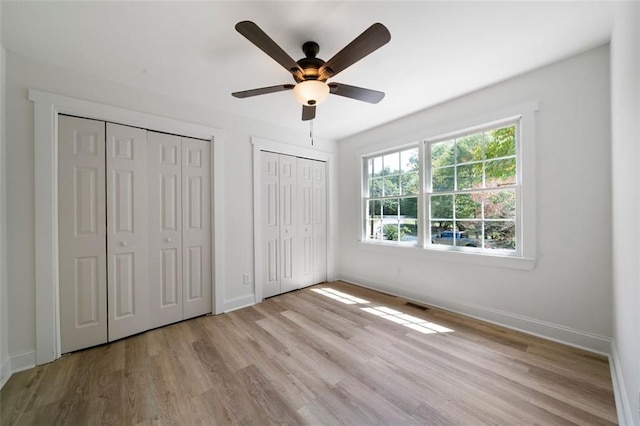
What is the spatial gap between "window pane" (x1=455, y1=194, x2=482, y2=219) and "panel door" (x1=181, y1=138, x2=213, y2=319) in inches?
121

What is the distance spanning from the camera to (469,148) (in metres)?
2.78

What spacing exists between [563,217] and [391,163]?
6.68 feet

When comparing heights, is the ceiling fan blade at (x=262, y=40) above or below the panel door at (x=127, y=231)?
above

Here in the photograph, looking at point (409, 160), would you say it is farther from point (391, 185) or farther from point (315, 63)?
point (315, 63)

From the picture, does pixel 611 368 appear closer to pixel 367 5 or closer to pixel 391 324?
pixel 391 324

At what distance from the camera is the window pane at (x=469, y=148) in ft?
8.89

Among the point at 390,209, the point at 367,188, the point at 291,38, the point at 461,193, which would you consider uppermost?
the point at 291,38

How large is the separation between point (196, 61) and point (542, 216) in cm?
350

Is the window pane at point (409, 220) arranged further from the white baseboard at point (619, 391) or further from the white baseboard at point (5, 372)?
the white baseboard at point (5, 372)

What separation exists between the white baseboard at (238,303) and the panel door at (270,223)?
242 mm

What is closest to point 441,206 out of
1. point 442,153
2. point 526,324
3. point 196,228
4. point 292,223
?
point 442,153

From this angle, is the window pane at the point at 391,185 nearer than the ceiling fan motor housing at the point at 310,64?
No

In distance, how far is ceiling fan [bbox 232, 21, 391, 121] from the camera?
1357mm

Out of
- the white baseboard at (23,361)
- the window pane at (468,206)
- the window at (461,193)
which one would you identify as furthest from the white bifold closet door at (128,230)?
the window pane at (468,206)
